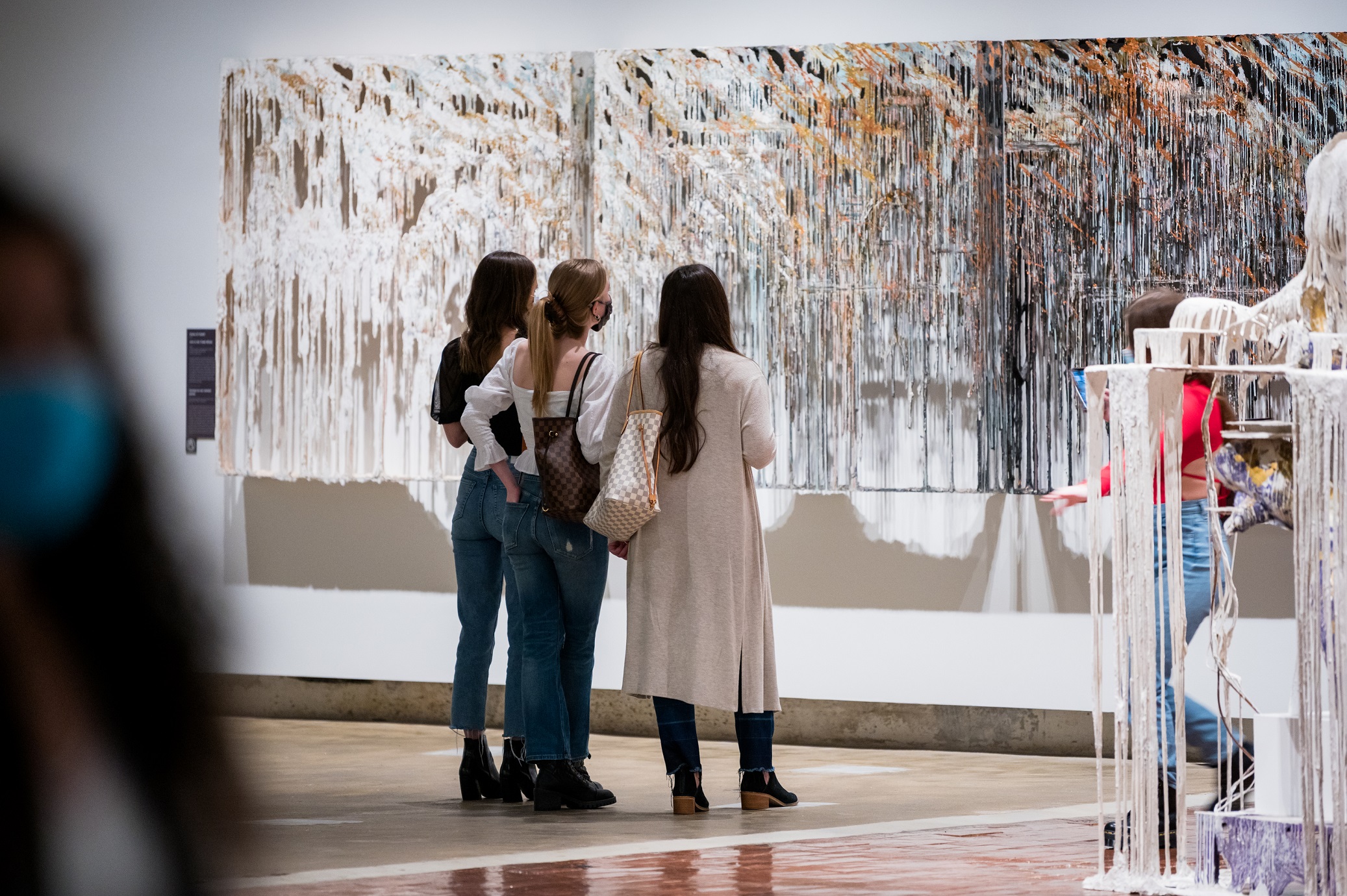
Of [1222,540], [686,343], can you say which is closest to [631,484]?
[686,343]

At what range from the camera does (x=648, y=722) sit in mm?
5941

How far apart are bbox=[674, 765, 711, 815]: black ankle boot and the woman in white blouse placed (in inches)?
9.5

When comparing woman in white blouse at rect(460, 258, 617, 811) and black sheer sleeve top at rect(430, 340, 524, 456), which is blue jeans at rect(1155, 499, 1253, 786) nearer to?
woman in white blouse at rect(460, 258, 617, 811)

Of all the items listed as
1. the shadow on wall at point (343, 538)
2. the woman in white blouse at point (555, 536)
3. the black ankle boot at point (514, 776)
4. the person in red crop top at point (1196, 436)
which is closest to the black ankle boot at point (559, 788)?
the woman in white blouse at point (555, 536)

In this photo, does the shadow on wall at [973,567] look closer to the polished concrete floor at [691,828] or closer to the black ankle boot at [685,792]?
the polished concrete floor at [691,828]

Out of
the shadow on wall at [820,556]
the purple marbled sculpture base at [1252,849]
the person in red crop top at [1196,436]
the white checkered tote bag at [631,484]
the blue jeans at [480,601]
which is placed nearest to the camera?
the purple marbled sculpture base at [1252,849]

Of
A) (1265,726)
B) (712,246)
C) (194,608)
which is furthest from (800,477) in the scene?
(194,608)

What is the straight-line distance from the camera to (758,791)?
4.36 m

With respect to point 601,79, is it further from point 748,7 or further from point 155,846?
point 155,846

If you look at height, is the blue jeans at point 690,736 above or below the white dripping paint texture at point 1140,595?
below

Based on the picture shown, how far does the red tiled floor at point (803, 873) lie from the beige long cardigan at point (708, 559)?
0.61m

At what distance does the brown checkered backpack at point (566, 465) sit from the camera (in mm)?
4262

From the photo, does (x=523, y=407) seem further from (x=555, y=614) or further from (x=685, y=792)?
(x=685, y=792)

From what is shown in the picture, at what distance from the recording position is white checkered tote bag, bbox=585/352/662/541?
165 inches
